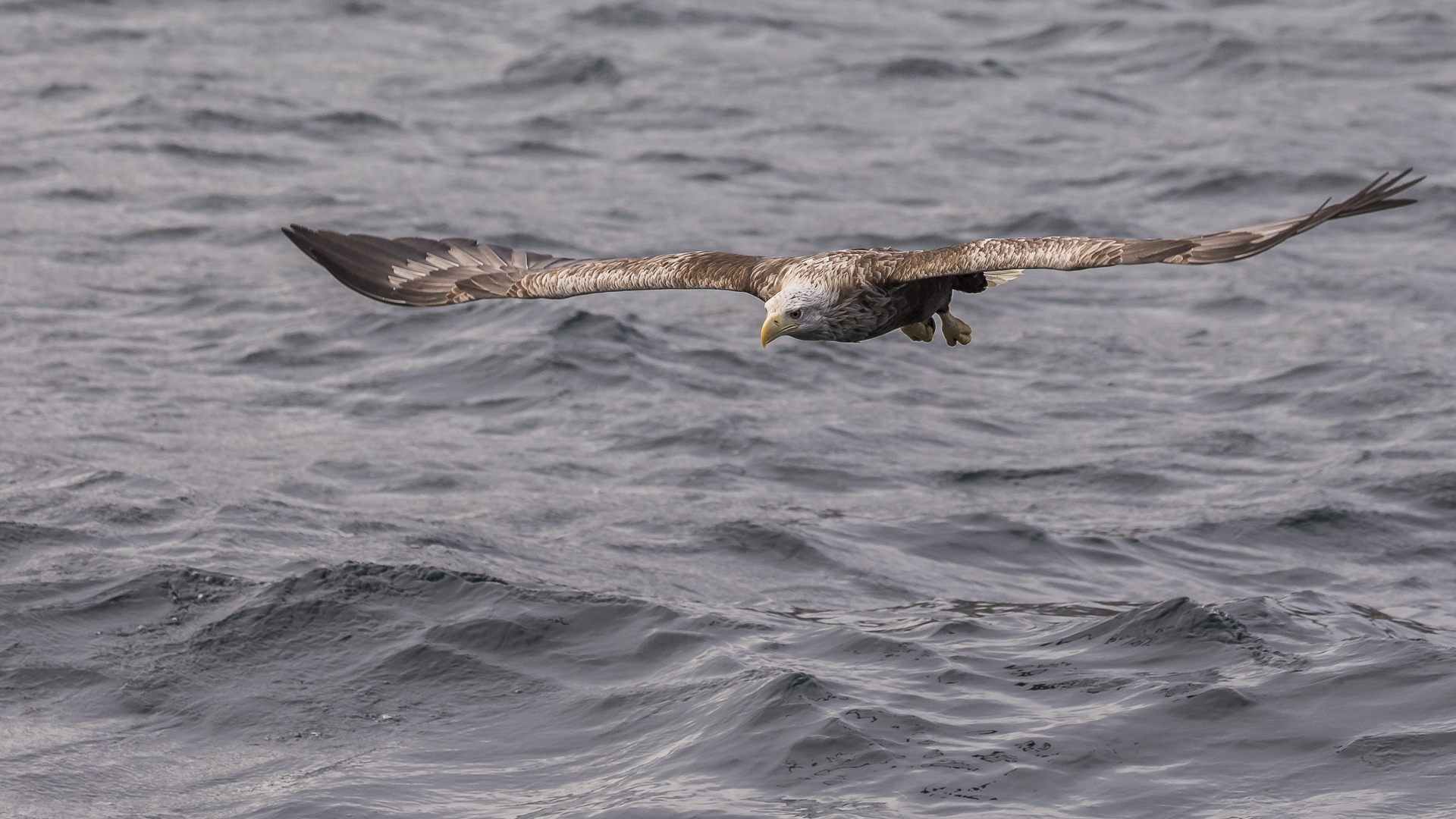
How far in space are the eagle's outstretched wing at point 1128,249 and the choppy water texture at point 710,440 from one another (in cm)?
311

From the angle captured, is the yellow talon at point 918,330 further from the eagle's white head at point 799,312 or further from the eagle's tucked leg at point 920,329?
the eagle's white head at point 799,312

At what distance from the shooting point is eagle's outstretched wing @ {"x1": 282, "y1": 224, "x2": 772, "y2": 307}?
1164 centimetres

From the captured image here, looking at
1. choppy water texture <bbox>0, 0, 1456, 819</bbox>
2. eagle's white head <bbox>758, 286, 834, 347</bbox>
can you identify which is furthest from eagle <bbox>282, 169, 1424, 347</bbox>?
choppy water texture <bbox>0, 0, 1456, 819</bbox>

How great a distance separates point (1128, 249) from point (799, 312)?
85.8 inches

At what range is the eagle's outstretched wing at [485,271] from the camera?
11.6 m

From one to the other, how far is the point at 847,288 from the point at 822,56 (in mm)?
17612

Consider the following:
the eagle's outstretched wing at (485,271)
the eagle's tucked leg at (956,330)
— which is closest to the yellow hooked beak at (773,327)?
the eagle's outstretched wing at (485,271)

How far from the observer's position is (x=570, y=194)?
22812 millimetres

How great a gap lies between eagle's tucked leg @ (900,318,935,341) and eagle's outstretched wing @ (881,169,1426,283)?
158 centimetres

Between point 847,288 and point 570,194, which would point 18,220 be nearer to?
point 570,194

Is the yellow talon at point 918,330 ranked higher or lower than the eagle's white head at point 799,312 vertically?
lower

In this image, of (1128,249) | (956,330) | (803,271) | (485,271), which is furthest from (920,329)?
(485,271)

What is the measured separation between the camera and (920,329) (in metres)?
12.2

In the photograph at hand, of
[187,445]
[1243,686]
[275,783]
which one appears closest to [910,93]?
[187,445]
